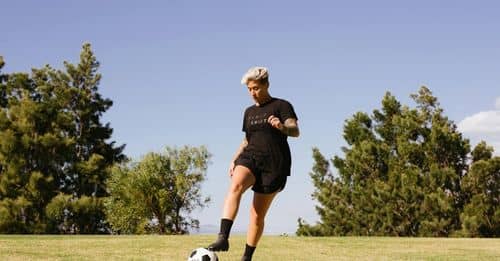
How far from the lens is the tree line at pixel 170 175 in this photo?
3700cm

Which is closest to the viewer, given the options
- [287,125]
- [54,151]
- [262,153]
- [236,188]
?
[236,188]

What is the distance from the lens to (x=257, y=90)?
22.4 ft

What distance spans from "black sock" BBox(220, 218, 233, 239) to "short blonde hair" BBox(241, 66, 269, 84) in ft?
5.29

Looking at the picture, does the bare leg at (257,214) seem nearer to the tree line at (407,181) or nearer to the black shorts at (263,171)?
the black shorts at (263,171)

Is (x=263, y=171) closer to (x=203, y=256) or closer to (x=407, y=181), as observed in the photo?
(x=203, y=256)

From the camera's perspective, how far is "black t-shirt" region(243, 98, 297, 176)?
21.9 feet

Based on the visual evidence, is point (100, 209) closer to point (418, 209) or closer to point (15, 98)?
point (15, 98)

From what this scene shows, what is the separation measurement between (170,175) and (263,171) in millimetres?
43608

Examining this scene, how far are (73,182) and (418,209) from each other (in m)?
27.4

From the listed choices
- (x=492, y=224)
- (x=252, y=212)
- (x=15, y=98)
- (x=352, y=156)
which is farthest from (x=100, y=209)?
(x=252, y=212)

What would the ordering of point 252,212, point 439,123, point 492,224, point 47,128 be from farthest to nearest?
1. point 47,128
2. point 439,123
3. point 492,224
4. point 252,212

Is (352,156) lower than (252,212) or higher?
higher

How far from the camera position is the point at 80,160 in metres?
48.8

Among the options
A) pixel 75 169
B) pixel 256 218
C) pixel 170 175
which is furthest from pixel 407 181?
pixel 256 218
